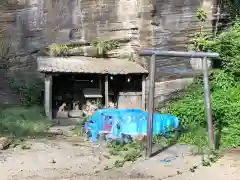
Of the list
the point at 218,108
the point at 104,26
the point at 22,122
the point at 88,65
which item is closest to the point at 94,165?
the point at 218,108

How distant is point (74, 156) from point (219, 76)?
8.36m

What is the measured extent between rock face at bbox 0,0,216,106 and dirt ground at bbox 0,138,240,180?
23.9 feet

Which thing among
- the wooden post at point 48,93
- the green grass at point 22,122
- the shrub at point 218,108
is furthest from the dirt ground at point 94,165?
the wooden post at point 48,93

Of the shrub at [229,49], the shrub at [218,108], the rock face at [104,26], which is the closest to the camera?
the shrub at [218,108]

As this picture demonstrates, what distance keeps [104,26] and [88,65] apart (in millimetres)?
2560

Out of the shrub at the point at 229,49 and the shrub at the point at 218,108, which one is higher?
the shrub at the point at 229,49

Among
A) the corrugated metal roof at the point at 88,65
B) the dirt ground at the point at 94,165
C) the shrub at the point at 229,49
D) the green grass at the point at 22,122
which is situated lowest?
the green grass at the point at 22,122

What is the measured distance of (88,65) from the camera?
19.7 meters

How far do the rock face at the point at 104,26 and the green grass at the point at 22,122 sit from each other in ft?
11.1

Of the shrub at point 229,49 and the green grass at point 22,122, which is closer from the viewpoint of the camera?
the green grass at point 22,122

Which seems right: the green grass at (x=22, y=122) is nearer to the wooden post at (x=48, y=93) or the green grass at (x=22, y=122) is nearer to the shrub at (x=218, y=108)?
the wooden post at (x=48, y=93)

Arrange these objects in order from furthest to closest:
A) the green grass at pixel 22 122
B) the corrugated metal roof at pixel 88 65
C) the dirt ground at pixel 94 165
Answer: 1. the corrugated metal roof at pixel 88 65
2. the green grass at pixel 22 122
3. the dirt ground at pixel 94 165

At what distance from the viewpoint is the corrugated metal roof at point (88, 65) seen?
62.0ft

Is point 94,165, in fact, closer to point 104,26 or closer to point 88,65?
point 88,65
